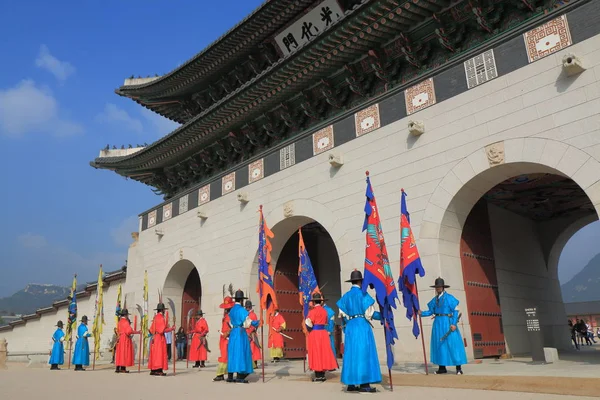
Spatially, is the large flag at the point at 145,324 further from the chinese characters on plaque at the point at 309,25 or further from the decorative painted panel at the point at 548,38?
the decorative painted panel at the point at 548,38

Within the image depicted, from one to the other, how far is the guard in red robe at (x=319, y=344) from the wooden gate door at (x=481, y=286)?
9.71 feet

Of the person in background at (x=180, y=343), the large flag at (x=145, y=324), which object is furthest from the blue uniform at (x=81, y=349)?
the person in background at (x=180, y=343)

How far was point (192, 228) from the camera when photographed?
1465 centimetres

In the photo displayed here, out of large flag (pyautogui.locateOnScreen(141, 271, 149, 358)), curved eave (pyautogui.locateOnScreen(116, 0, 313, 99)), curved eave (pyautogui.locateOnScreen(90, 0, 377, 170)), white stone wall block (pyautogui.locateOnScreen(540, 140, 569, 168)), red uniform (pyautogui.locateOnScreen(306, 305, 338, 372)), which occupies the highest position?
curved eave (pyautogui.locateOnScreen(116, 0, 313, 99))

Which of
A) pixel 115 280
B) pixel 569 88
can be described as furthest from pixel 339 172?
pixel 115 280

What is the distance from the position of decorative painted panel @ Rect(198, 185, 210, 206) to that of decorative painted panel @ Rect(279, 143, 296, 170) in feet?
11.4

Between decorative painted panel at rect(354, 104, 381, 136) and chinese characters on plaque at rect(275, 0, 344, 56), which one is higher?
chinese characters on plaque at rect(275, 0, 344, 56)

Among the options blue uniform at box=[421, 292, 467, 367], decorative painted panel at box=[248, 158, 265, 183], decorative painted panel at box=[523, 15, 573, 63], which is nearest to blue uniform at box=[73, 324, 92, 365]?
decorative painted panel at box=[248, 158, 265, 183]

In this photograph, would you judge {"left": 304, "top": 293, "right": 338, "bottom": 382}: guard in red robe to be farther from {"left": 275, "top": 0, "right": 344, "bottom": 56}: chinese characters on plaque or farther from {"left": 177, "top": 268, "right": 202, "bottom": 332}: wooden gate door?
{"left": 177, "top": 268, "right": 202, "bottom": 332}: wooden gate door

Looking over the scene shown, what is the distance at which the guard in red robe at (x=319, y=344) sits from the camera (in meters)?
6.97

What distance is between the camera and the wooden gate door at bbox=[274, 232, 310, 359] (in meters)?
12.6

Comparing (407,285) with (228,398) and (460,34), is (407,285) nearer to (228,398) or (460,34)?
(228,398)

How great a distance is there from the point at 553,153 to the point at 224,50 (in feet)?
33.0

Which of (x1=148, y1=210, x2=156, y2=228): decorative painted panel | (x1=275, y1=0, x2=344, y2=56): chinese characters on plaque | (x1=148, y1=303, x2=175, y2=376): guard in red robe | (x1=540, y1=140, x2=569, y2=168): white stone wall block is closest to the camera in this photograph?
(x1=540, y1=140, x2=569, y2=168): white stone wall block
